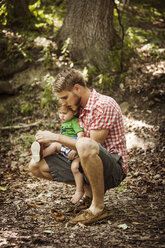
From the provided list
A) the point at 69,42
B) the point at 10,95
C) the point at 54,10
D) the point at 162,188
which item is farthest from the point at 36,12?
the point at 162,188

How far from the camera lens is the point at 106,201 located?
386 centimetres

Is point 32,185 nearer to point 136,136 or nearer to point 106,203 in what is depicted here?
point 106,203

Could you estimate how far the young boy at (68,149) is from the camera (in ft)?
11.3

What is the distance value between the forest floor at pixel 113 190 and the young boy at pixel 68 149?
1.14 feet

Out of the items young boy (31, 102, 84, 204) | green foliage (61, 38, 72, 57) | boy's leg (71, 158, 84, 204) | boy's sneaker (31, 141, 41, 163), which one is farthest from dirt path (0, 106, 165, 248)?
green foliage (61, 38, 72, 57)

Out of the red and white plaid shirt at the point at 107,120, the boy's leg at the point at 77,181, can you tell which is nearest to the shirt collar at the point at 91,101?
the red and white plaid shirt at the point at 107,120

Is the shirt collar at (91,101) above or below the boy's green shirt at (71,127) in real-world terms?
above

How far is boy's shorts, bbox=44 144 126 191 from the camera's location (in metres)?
3.12

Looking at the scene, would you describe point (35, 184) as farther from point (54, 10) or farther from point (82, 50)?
point (54, 10)

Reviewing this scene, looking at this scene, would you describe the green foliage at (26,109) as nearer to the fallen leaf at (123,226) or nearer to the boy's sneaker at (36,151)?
the boy's sneaker at (36,151)

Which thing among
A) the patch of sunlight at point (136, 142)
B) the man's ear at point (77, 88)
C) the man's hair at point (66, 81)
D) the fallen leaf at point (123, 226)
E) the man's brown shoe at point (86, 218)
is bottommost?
the patch of sunlight at point (136, 142)

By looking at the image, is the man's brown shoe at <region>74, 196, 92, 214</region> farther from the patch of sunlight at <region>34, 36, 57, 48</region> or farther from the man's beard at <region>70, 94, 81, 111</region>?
the patch of sunlight at <region>34, 36, 57, 48</region>

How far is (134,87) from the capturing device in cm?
674

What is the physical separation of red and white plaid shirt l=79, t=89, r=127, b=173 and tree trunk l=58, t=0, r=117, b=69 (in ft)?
13.4
